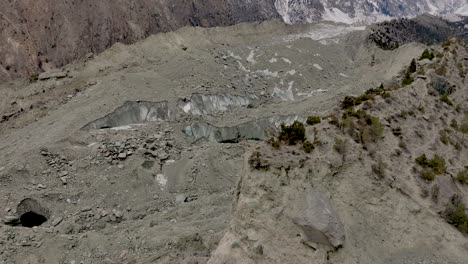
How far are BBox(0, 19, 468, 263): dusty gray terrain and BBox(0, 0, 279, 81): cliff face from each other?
4.84m

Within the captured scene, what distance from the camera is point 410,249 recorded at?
13.2 meters

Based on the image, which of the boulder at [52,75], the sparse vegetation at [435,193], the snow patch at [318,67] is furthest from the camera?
the snow patch at [318,67]

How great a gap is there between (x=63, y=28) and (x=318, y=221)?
45218mm

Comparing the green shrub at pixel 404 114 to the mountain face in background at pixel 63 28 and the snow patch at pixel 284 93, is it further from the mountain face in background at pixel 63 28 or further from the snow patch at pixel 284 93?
the mountain face in background at pixel 63 28

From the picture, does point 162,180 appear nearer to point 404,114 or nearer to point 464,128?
point 404,114

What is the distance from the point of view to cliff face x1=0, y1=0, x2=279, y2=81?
148 feet

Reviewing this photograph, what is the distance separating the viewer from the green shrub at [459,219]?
45.9 ft

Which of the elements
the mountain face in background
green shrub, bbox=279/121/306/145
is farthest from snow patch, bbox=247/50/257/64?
Result: green shrub, bbox=279/121/306/145

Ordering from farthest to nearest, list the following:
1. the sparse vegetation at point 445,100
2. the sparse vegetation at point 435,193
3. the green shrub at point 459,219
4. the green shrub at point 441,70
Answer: the green shrub at point 441,70
the sparse vegetation at point 445,100
the sparse vegetation at point 435,193
the green shrub at point 459,219

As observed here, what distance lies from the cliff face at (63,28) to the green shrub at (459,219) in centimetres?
3926

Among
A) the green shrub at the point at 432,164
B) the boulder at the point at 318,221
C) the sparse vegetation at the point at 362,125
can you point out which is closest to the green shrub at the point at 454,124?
the green shrub at the point at 432,164

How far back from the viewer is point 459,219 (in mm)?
14180

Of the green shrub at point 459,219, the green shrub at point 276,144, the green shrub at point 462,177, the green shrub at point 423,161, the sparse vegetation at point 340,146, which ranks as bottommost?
the green shrub at point 462,177

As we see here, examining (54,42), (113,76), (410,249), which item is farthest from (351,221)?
(54,42)
